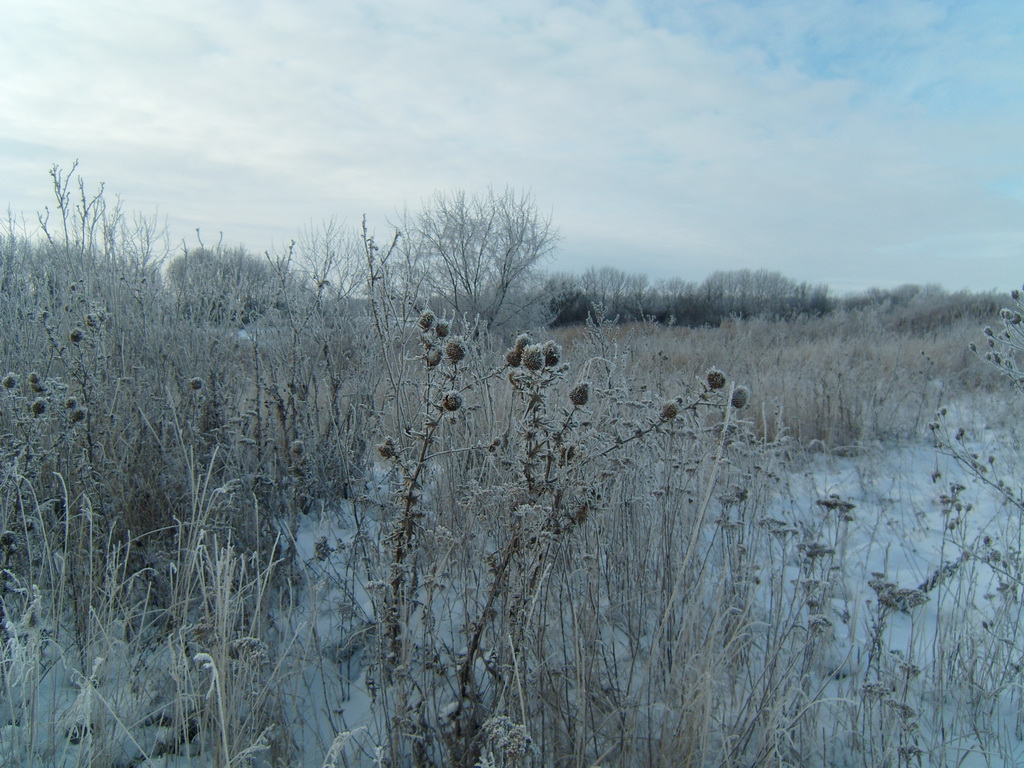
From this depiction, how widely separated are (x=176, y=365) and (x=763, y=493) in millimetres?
3956

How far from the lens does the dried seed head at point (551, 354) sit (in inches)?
60.3

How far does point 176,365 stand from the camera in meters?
3.95

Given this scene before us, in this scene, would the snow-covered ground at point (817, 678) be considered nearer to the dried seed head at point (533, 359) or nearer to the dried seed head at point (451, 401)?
the dried seed head at point (451, 401)

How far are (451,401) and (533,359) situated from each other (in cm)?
29

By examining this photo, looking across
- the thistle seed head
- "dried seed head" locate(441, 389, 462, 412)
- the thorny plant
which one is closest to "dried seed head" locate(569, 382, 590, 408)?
the thorny plant

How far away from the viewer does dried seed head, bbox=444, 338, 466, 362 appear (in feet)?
5.35

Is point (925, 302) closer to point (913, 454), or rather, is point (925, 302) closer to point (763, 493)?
point (913, 454)

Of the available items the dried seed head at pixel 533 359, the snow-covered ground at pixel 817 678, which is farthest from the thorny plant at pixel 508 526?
the snow-covered ground at pixel 817 678

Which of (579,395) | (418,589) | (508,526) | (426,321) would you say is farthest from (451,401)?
(418,589)

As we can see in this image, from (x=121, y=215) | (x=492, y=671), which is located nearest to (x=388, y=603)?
(x=492, y=671)

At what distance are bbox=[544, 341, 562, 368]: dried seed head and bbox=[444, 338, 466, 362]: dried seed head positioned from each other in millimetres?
265

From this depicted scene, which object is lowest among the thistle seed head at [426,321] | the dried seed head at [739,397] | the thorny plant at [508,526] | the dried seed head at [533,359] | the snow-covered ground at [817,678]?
the snow-covered ground at [817,678]

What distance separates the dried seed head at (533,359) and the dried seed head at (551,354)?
0.04 m

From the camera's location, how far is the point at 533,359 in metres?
1.48
